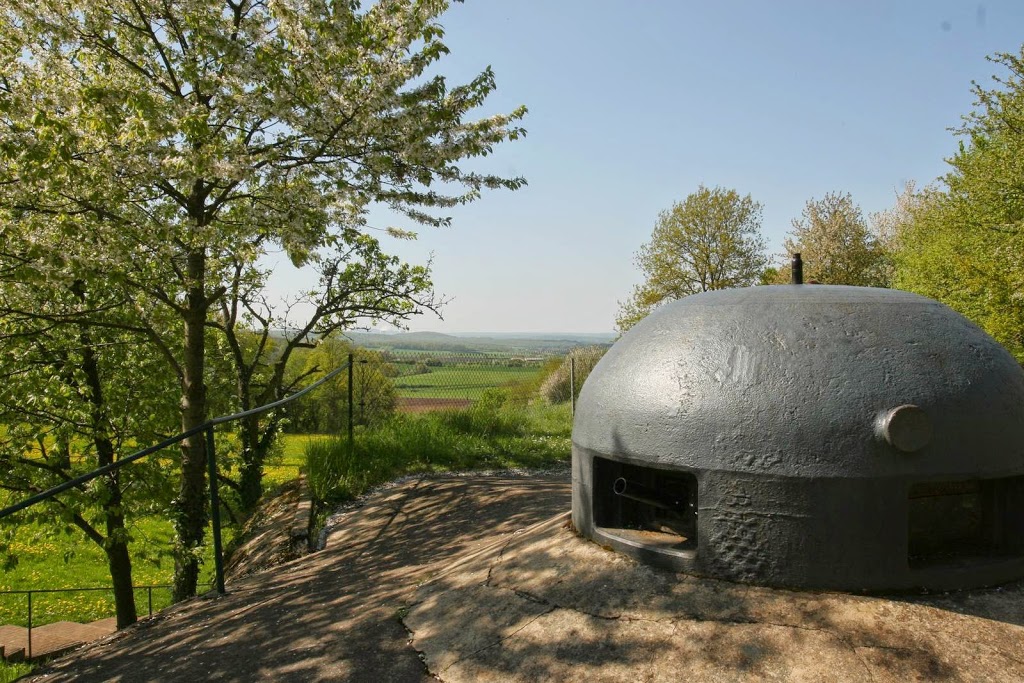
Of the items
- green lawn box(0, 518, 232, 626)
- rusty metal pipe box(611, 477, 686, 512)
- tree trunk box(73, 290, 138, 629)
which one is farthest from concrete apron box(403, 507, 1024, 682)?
green lawn box(0, 518, 232, 626)

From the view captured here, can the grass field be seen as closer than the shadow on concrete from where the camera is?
No

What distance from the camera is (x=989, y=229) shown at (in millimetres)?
18891

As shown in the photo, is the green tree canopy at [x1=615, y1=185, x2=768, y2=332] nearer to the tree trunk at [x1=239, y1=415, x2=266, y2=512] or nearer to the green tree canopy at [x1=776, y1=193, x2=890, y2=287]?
the green tree canopy at [x1=776, y1=193, x2=890, y2=287]

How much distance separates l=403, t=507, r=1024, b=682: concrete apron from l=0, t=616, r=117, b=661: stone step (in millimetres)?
10854

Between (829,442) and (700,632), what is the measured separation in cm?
121

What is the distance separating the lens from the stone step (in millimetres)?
11766

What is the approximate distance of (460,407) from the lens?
1302 cm

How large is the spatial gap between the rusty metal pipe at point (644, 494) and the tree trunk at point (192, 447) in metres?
5.49

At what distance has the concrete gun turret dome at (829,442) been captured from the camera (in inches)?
141

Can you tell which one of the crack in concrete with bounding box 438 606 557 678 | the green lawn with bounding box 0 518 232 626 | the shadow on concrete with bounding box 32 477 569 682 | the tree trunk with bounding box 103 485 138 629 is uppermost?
the crack in concrete with bounding box 438 606 557 678

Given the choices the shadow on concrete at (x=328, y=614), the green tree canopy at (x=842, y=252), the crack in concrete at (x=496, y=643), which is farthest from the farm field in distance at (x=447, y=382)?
the green tree canopy at (x=842, y=252)

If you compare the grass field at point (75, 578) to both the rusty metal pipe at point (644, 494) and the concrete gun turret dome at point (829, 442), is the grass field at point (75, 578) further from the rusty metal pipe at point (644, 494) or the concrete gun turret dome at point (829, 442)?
the concrete gun turret dome at point (829, 442)

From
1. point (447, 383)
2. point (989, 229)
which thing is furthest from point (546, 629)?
point (989, 229)

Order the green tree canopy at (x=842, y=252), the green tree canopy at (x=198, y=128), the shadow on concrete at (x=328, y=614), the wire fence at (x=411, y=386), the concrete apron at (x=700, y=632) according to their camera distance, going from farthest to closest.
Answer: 1. the green tree canopy at (x=842, y=252)
2. the wire fence at (x=411, y=386)
3. the green tree canopy at (x=198, y=128)
4. the shadow on concrete at (x=328, y=614)
5. the concrete apron at (x=700, y=632)
